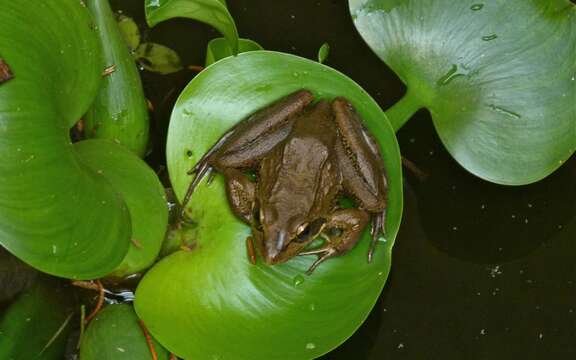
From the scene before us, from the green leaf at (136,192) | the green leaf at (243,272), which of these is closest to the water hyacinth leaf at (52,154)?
the green leaf at (136,192)

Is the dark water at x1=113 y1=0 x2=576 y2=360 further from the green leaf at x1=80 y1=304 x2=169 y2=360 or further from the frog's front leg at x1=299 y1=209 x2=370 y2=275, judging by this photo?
the green leaf at x1=80 y1=304 x2=169 y2=360

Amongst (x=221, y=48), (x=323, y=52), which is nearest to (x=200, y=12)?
(x=221, y=48)

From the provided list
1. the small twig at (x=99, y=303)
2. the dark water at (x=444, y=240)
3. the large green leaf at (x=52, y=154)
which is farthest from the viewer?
the dark water at (x=444, y=240)

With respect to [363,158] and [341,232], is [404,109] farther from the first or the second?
[341,232]

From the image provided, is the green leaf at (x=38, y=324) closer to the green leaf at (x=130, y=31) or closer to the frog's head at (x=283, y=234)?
the frog's head at (x=283, y=234)

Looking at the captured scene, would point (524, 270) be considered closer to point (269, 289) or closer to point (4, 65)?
point (269, 289)

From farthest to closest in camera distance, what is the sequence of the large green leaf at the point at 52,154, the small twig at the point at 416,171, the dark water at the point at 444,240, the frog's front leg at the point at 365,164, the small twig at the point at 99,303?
the small twig at the point at 416,171
the dark water at the point at 444,240
the small twig at the point at 99,303
the frog's front leg at the point at 365,164
the large green leaf at the point at 52,154

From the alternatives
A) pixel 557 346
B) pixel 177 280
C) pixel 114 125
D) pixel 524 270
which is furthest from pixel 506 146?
pixel 114 125

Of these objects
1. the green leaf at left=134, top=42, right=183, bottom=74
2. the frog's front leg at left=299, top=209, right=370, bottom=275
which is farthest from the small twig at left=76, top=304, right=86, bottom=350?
the green leaf at left=134, top=42, right=183, bottom=74
